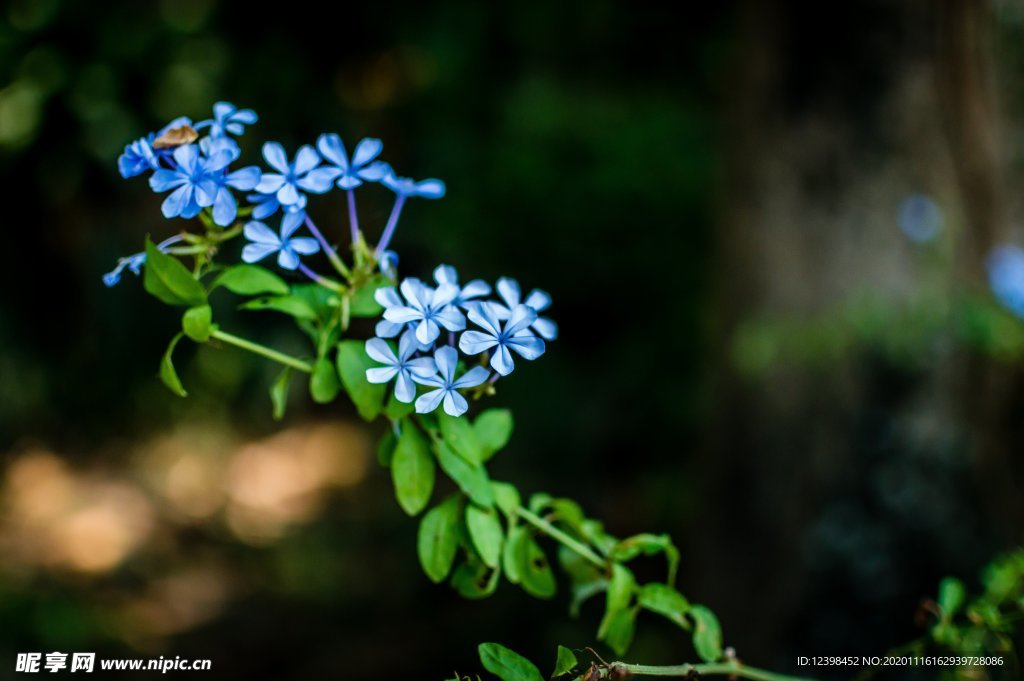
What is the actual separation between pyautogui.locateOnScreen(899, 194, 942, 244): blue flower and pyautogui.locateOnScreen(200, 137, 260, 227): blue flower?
74.6 inches

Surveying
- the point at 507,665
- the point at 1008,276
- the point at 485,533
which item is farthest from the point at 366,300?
the point at 1008,276

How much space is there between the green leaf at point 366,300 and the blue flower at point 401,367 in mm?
93

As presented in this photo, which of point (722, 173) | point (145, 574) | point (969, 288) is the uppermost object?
point (722, 173)

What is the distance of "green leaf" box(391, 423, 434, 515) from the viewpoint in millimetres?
792

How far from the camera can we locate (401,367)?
0.72 meters

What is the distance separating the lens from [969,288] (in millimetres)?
2189

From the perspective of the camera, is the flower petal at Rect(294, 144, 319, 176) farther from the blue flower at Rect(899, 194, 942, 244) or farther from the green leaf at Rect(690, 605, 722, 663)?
the blue flower at Rect(899, 194, 942, 244)

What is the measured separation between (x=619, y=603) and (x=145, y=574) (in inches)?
138

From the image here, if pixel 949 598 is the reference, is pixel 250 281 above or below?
above

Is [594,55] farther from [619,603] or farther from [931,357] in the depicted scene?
[619,603]

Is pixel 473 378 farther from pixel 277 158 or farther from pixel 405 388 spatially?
pixel 277 158

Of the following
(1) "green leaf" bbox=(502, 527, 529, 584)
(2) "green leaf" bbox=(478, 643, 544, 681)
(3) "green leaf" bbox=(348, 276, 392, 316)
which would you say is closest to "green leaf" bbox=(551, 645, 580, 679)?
(2) "green leaf" bbox=(478, 643, 544, 681)

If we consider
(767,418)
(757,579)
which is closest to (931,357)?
(767,418)

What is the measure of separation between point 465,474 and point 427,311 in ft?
→ 0.58
